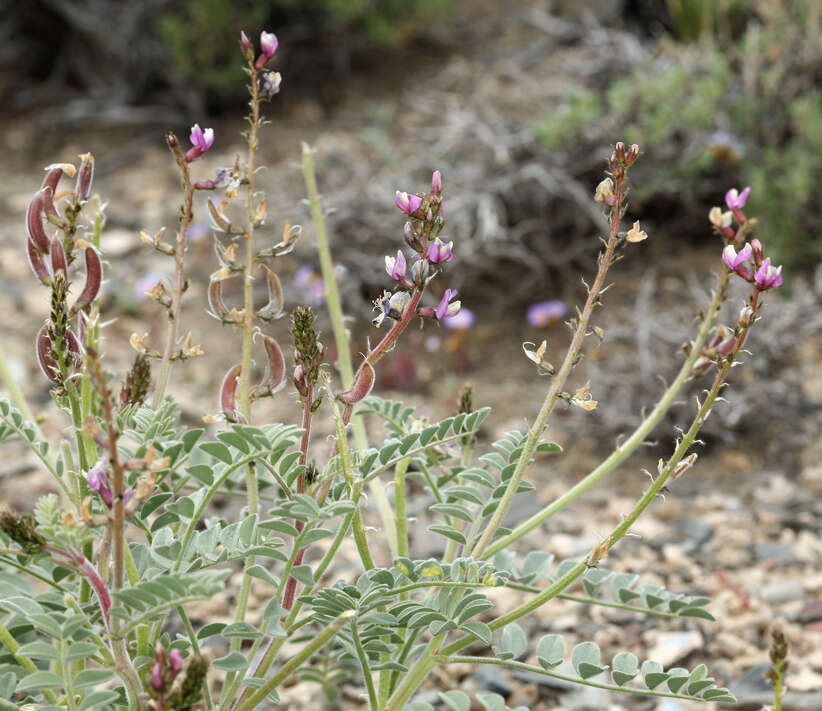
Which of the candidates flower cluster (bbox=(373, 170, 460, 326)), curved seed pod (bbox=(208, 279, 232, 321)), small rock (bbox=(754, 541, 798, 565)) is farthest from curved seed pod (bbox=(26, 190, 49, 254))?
small rock (bbox=(754, 541, 798, 565))

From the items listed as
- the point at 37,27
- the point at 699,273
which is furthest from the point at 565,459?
the point at 37,27

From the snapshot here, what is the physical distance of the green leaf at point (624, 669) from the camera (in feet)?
4.38

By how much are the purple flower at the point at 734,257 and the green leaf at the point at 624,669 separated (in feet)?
1.78

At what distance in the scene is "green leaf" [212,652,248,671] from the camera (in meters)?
1.22

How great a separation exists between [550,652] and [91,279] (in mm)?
811

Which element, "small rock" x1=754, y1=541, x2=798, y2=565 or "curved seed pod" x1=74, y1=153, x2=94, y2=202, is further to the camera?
"small rock" x1=754, y1=541, x2=798, y2=565

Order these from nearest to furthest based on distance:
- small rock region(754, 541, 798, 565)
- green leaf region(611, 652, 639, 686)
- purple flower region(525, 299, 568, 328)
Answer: green leaf region(611, 652, 639, 686)
small rock region(754, 541, 798, 565)
purple flower region(525, 299, 568, 328)

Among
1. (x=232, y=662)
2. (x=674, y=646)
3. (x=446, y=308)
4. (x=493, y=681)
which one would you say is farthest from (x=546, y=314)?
(x=232, y=662)

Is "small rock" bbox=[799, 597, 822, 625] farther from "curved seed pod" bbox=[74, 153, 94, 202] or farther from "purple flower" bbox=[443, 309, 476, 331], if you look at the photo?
"curved seed pod" bbox=[74, 153, 94, 202]

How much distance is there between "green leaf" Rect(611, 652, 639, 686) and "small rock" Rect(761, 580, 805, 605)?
101 cm

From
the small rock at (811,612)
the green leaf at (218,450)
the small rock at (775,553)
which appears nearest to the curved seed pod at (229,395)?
the green leaf at (218,450)

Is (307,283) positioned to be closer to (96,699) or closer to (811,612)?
(811,612)

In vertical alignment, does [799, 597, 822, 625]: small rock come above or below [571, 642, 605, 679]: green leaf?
below

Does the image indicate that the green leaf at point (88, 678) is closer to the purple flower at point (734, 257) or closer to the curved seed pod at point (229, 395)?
the curved seed pod at point (229, 395)
